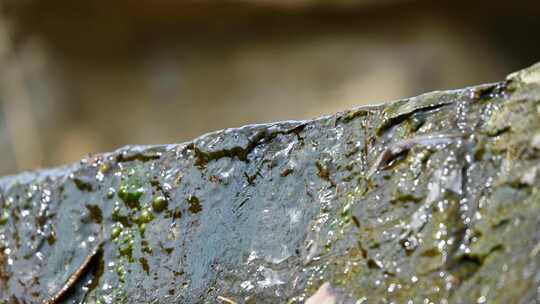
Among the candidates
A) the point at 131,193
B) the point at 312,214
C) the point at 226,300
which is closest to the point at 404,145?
the point at 312,214

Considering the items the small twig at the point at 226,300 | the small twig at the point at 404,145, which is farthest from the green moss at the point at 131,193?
the small twig at the point at 404,145

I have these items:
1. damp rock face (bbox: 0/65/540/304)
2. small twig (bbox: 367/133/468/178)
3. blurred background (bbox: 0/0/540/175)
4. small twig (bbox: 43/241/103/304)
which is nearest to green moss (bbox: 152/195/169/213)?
damp rock face (bbox: 0/65/540/304)

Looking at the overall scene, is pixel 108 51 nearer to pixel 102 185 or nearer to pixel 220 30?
pixel 220 30

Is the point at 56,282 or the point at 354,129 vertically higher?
the point at 354,129

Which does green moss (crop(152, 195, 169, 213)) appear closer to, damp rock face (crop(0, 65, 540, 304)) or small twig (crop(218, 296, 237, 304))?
damp rock face (crop(0, 65, 540, 304))

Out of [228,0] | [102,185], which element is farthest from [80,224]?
[228,0]

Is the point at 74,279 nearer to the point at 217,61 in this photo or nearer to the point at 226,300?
the point at 226,300
